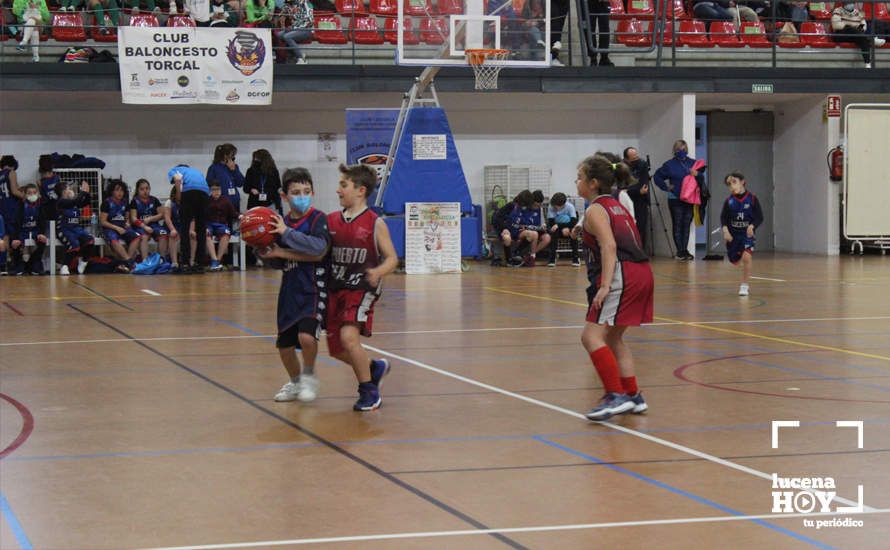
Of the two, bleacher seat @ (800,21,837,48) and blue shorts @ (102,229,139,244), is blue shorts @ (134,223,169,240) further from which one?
bleacher seat @ (800,21,837,48)

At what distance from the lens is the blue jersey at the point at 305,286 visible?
7281 millimetres

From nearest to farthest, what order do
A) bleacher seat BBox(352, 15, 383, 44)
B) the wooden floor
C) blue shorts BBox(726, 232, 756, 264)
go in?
the wooden floor
blue shorts BBox(726, 232, 756, 264)
bleacher seat BBox(352, 15, 383, 44)

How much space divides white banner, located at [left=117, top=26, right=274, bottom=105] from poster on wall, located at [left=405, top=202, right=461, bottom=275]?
3.92m

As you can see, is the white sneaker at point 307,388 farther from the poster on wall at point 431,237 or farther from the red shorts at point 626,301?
the poster on wall at point 431,237

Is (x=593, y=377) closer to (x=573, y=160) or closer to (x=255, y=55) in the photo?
(x=255, y=55)

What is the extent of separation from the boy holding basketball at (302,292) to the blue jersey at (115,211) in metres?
14.5

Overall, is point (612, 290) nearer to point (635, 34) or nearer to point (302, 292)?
point (302, 292)

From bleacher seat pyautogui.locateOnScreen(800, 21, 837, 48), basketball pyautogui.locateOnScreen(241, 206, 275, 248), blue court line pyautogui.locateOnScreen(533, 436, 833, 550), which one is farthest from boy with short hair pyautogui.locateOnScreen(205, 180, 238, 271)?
blue court line pyautogui.locateOnScreen(533, 436, 833, 550)

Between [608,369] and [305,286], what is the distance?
74.0 inches

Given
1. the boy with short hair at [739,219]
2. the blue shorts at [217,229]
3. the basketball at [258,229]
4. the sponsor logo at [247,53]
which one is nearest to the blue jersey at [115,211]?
the blue shorts at [217,229]

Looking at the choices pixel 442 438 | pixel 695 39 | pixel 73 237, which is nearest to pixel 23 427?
pixel 442 438

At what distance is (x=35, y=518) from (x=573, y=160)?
21845mm

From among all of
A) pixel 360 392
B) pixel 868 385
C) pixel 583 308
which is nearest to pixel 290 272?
pixel 360 392

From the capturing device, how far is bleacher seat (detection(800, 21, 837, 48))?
2609cm
